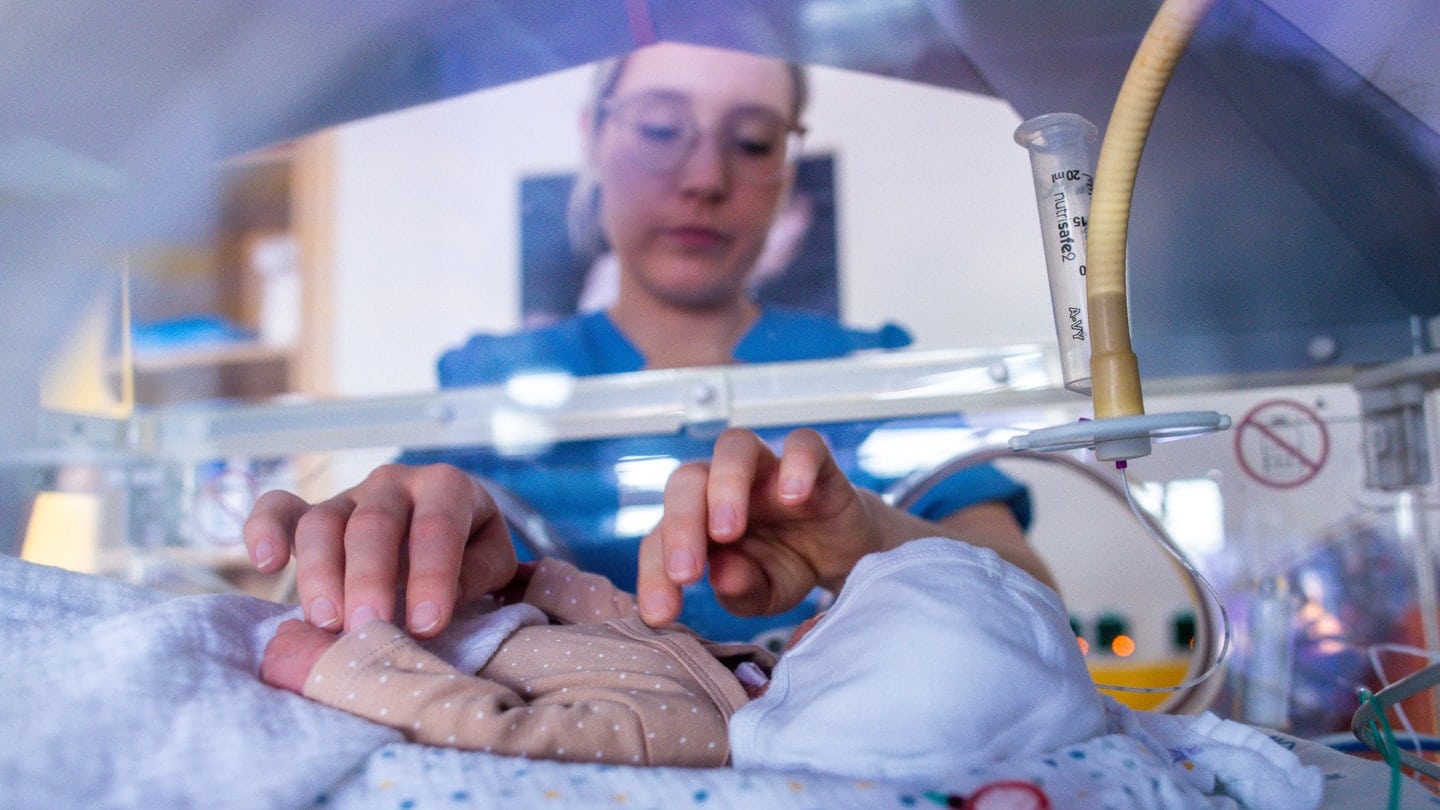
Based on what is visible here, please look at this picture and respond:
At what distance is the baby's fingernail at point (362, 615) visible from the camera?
19.3 inches

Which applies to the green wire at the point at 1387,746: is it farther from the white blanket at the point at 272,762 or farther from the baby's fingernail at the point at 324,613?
the baby's fingernail at the point at 324,613

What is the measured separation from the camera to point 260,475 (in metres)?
1.16

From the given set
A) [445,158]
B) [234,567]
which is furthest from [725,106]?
[234,567]

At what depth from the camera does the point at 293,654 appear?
18.7 inches

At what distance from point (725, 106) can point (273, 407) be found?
2.37ft

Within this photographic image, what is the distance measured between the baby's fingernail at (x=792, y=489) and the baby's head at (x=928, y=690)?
7 cm

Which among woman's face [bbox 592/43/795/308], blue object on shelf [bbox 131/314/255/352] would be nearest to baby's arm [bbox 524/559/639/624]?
woman's face [bbox 592/43/795/308]

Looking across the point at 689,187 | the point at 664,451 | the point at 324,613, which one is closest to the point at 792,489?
the point at 324,613

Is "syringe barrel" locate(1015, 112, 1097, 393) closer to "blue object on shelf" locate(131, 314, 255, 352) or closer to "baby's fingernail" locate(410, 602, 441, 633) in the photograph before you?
"baby's fingernail" locate(410, 602, 441, 633)

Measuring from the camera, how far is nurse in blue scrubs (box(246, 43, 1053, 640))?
1.72ft

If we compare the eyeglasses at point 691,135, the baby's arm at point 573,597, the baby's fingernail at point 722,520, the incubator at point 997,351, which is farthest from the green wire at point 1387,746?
the eyeglasses at point 691,135

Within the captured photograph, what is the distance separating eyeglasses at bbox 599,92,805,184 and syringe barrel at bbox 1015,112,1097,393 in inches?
29.0

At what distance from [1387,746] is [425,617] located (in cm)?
54

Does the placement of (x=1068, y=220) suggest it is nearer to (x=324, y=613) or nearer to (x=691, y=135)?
(x=324, y=613)
